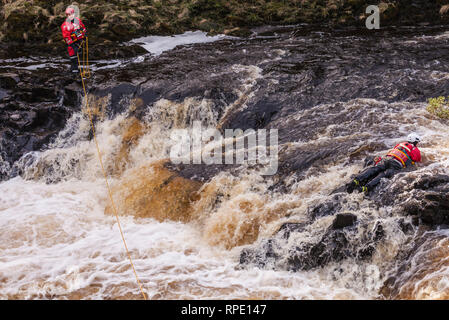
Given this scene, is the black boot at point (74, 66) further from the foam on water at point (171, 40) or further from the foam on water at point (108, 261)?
the foam on water at point (108, 261)

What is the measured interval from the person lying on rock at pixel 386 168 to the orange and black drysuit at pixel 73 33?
1001 centimetres

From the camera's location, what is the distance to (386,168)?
23.5ft

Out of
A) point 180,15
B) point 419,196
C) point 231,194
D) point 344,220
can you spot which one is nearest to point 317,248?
point 344,220

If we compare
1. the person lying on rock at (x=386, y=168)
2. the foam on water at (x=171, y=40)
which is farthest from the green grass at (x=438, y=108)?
the foam on water at (x=171, y=40)

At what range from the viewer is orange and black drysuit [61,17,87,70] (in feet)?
41.5

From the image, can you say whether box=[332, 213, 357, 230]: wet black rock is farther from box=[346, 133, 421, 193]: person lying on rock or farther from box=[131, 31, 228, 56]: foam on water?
box=[131, 31, 228, 56]: foam on water

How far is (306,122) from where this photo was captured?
32.5 ft

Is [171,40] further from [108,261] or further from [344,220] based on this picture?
[344,220]

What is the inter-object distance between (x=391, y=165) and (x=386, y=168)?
0.34 feet

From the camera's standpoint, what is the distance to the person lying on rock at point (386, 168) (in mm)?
7094

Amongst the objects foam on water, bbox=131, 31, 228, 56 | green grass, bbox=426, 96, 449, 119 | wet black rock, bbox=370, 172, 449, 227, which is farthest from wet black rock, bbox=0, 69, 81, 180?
green grass, bbox=426, 96, 449, 119

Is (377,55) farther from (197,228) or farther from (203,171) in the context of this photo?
(197,228)
